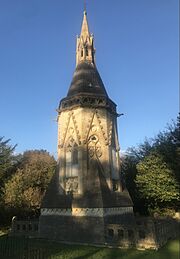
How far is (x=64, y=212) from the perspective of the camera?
20.4 m

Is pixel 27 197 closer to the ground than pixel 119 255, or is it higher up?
higher up

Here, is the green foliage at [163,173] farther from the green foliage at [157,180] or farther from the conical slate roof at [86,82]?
the conical slate roof at [86,82]

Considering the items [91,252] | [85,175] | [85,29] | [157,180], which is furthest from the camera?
[85,29]

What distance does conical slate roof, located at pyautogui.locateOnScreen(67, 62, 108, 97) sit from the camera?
24.7 m

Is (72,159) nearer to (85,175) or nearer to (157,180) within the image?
(85,175)

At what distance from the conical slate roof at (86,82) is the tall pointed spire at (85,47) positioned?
100 centimetres

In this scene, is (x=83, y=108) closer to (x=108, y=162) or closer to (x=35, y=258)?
(x=108, y=162)

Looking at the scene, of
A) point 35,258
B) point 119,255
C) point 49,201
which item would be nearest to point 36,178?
point 49,201

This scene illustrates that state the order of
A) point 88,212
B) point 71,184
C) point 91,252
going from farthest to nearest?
point 71,184
point 88,212
point 91,252

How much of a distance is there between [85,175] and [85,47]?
610 inches

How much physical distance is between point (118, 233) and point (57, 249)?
4.40 metres

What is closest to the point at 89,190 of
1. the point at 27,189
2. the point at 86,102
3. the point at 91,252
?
the point at 91,252

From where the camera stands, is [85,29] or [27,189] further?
[85,29]

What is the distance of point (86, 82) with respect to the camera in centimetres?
2545
